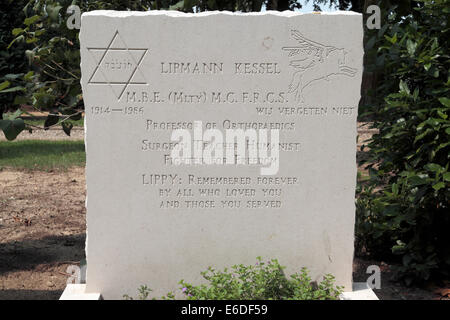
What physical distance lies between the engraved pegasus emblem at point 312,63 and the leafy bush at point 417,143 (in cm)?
62

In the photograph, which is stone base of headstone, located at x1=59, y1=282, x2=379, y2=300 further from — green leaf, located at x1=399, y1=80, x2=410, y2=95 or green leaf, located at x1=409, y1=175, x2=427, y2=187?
green leaf, located at x1=399, y1=80, x2=410, y2=95

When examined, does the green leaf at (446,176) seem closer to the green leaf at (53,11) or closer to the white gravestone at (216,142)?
the white gravestone at (216,142)

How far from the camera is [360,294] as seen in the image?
3594 millimetres

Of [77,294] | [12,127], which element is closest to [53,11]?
[12,127]

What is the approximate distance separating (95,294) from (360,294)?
73.8 inches

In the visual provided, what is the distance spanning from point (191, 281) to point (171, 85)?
1396 mm

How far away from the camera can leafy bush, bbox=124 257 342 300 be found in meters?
3.24

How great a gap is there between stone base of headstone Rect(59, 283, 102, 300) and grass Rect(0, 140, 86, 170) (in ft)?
18.5

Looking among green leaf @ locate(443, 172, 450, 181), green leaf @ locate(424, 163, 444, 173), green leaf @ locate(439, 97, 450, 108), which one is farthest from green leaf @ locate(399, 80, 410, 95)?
green leaf @ locate(443, 172, 450, 181)

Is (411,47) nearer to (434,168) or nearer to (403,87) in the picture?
(403,87)

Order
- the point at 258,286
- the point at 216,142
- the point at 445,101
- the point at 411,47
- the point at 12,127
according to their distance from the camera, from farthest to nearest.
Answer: the point at 411,47, the point at 445,101, the point at 216,142, the point at 12,127, the point at 258,286

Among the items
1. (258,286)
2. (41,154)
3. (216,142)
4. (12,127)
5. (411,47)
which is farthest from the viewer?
(41,154)
